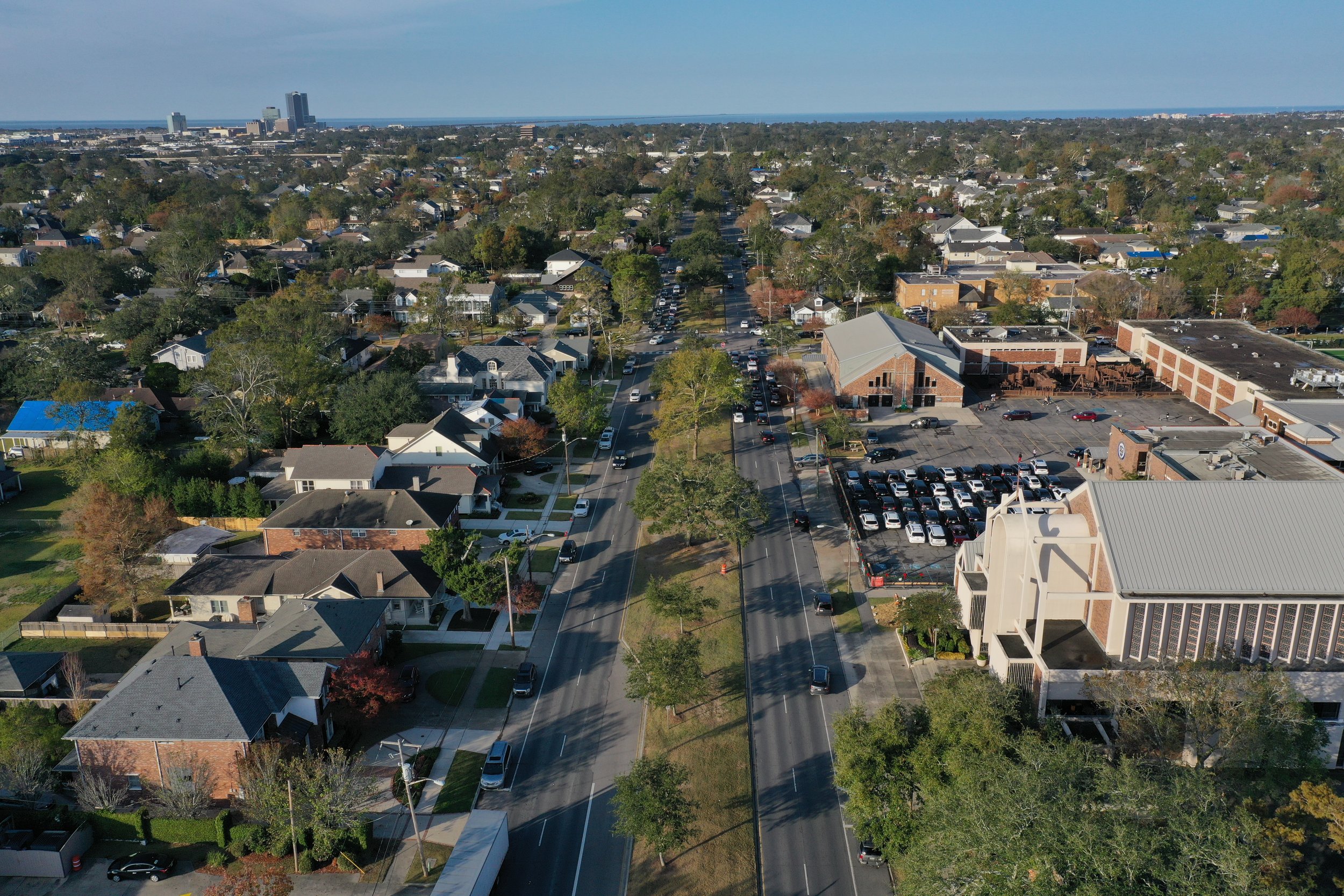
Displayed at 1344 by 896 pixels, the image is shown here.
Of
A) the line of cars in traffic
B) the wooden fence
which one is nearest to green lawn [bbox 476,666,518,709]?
the wooden fence

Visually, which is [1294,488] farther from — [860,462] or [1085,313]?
[1085,313]

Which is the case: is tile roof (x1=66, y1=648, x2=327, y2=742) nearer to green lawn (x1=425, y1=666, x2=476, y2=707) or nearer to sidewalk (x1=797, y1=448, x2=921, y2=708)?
green lawn (x1=425, y1=666, x2=476, y2=707)

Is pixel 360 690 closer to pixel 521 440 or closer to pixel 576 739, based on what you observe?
pixel 576 739

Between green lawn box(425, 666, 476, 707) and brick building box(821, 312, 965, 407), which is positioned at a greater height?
brick building box(821, 312, 965, 407)

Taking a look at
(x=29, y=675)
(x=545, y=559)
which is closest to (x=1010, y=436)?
(x=545, y=559)

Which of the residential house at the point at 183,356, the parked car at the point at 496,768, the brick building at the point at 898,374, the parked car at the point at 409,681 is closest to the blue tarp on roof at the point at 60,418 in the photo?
the residential house at the point at 183,356

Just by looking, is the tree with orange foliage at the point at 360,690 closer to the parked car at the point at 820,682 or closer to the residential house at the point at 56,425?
the parked car at the point at 820,682
